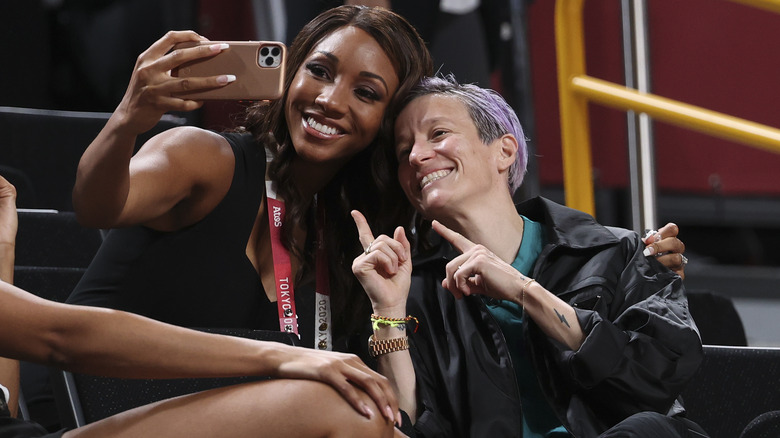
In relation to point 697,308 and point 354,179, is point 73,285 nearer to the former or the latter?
point 354,179

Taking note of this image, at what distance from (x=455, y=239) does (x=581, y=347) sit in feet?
0.98

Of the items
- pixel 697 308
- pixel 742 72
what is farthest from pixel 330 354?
pixel 742 72

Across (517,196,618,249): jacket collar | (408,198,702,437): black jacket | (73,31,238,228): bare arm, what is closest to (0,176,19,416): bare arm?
(73,31,238,228): bare arm

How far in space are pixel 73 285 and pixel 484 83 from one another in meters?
1.53

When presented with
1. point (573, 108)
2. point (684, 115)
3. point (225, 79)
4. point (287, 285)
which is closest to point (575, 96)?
point (573, 108)

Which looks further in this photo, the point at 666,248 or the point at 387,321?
the point at 666,248

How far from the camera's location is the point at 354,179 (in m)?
2.19

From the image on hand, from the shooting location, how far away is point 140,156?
1824mm

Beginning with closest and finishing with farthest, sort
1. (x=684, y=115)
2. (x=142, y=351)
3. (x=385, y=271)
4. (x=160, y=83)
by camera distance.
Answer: (x=142, y=351)
(x=160, y=83)
(x=385, y=271)
(x=684, y=115)

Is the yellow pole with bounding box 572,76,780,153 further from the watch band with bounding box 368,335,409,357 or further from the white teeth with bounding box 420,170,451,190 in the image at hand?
the watch band with bounding box 368,335,409,357

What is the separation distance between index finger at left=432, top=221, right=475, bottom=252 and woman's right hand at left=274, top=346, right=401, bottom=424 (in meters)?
0.47

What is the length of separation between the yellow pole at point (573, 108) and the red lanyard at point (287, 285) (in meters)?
1.00

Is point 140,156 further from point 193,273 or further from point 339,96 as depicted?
point 339,96

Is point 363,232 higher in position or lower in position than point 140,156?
lower
